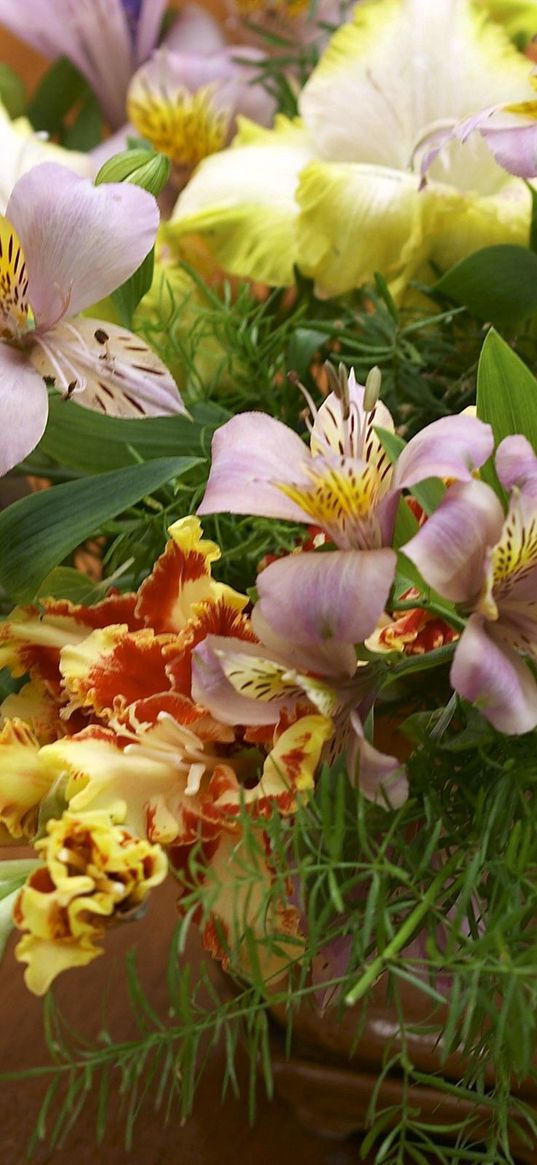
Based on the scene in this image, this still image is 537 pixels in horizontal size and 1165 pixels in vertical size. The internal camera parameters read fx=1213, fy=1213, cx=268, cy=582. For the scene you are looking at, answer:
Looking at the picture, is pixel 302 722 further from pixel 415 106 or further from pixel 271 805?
pixel 415 106

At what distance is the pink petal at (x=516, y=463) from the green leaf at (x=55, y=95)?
0.54 metres

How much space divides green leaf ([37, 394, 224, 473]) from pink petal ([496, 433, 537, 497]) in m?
0.13

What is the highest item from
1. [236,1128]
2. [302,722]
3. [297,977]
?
[302,722]

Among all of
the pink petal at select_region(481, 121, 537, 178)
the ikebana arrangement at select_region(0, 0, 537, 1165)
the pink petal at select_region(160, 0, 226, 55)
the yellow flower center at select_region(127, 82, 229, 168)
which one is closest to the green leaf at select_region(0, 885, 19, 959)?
the ikebana arrangement at select_region(0, 0, 537, 1165)

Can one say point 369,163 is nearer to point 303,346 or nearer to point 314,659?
point 303,346

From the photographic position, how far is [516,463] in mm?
241

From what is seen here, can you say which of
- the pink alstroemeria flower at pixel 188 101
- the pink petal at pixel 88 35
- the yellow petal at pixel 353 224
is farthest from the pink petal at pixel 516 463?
the pink petal at pixel 88 35

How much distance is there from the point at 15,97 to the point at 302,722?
21.5 inches

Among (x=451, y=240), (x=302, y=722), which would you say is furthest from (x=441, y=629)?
(x=451, y=240)

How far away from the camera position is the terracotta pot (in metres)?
0.36

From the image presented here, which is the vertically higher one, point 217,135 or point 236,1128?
point 217,135

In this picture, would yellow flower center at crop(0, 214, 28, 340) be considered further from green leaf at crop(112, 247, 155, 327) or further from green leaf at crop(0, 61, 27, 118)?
green leaf at crop(0, 61, 27, 118)

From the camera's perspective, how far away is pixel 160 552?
0.37 metres

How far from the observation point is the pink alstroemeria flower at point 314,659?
0.23m
